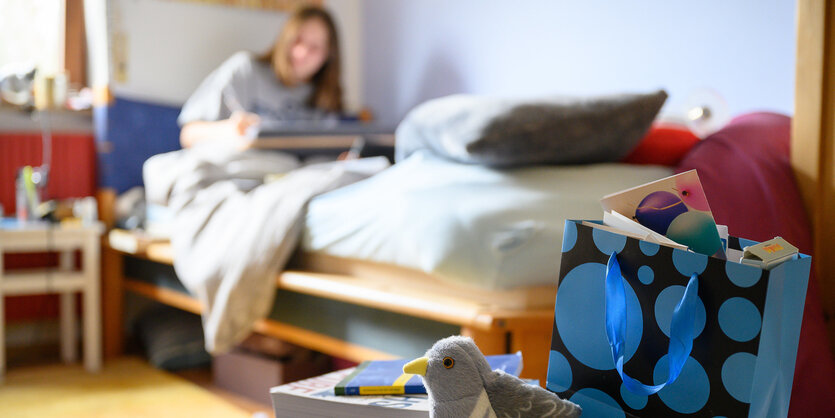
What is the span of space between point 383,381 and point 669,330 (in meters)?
0.27

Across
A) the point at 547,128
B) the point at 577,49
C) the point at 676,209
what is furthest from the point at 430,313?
the point at 577,49

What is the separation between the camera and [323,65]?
3.01 meters

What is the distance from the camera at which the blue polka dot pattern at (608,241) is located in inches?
26.8

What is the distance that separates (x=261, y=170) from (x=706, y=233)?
5.56 feet

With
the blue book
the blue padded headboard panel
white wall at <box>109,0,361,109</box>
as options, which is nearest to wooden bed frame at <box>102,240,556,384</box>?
the blue book

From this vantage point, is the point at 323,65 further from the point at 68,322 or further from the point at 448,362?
the point at 448,362

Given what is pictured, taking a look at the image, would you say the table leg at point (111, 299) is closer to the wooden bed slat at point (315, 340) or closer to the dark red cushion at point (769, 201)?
the wooden bed slat at point (315, 340)

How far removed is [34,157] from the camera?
255 centimetres

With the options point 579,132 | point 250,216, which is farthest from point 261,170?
point 579,132

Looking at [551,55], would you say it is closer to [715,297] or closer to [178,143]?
[178,143]

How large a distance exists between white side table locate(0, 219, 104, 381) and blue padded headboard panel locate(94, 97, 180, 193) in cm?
32

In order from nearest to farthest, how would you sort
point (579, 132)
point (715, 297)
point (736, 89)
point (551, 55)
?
point (715, 297)
point (579, 132)
point (736, 89)
point (551, 55)

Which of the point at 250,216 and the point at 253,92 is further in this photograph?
the point at 253,92

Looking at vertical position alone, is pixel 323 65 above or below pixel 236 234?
above
